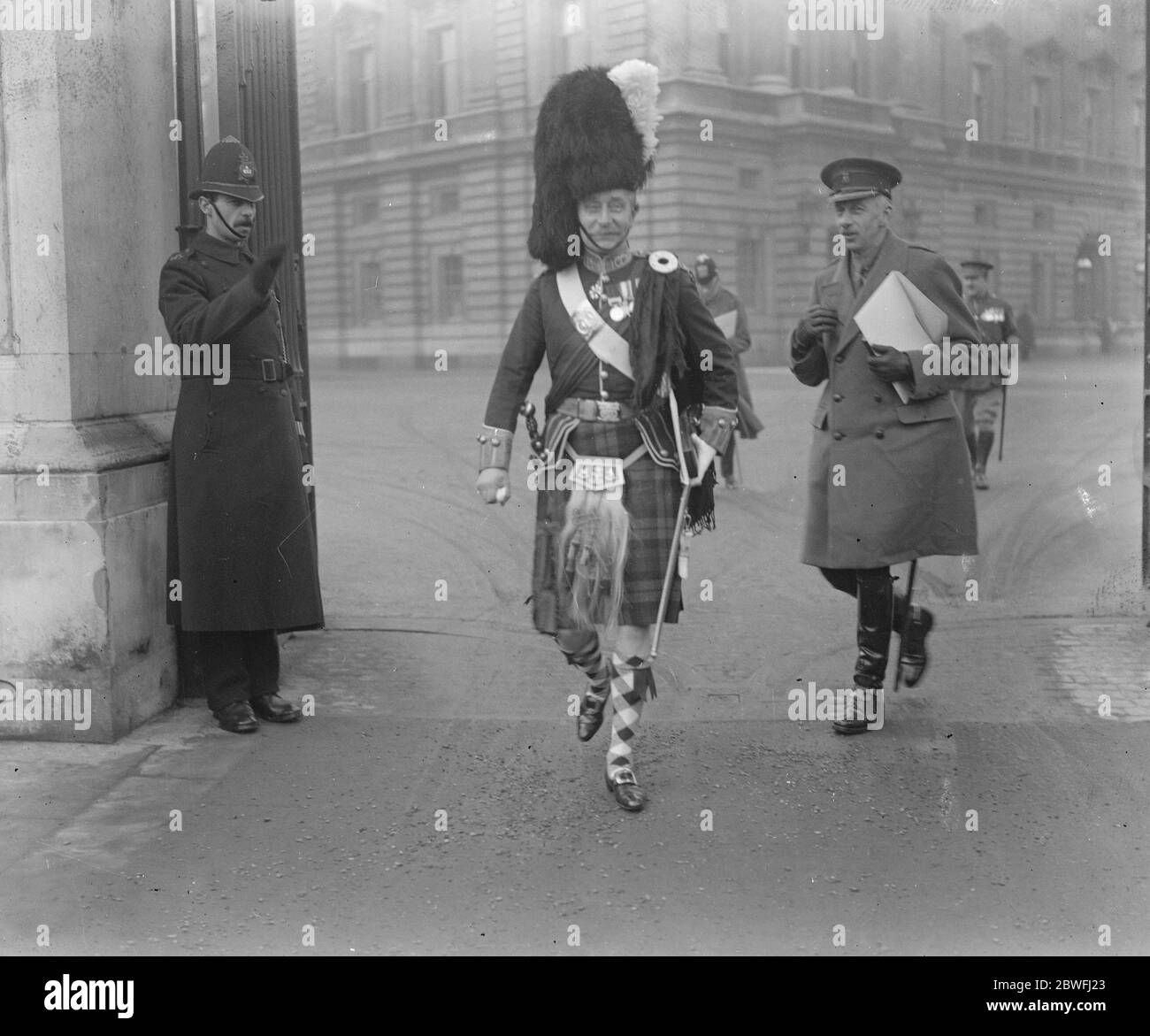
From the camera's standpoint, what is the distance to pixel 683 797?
4.70m

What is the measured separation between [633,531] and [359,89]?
97.5 feet

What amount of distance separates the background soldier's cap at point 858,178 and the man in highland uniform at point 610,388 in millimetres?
883

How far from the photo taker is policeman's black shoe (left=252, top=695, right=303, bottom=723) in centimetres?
565

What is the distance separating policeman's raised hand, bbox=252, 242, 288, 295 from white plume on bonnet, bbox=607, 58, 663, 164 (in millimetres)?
1285

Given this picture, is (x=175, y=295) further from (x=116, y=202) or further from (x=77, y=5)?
(x=77, y=5)

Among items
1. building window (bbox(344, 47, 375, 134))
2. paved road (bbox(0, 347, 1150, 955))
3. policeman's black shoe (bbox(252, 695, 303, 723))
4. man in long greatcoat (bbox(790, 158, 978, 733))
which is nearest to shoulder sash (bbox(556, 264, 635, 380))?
man in long greatcoat (bbox(790, 158, 978, 733))

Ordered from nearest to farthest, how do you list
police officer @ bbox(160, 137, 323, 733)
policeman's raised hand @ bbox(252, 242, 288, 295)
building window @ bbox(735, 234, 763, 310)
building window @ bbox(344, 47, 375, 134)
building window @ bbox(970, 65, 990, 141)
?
policeman's raised hand @ bbox(252, 242, 288, 295) → police officer @ bbox(160, 137, 323, 733) → building window @ bbox(735, 234, 763, 310) → building window @ bbox(344, 47, 375, 134) → building window @ bbox(970, 65, 990, 141)

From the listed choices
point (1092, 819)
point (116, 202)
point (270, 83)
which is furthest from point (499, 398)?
point (270, 83)

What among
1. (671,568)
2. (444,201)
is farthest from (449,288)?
(671,568)

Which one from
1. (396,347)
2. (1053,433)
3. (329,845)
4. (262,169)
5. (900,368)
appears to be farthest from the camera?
(396,347)

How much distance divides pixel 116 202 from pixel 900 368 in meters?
2.99

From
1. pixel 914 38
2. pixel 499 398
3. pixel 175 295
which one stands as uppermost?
pixel 914 38

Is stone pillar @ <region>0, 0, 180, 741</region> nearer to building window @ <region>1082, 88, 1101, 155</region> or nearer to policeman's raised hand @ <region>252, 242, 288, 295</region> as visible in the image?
policeman's raised hand @ <region>252, 242, 288, 295</region>

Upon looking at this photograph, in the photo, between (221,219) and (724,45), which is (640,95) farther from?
(724,45)
